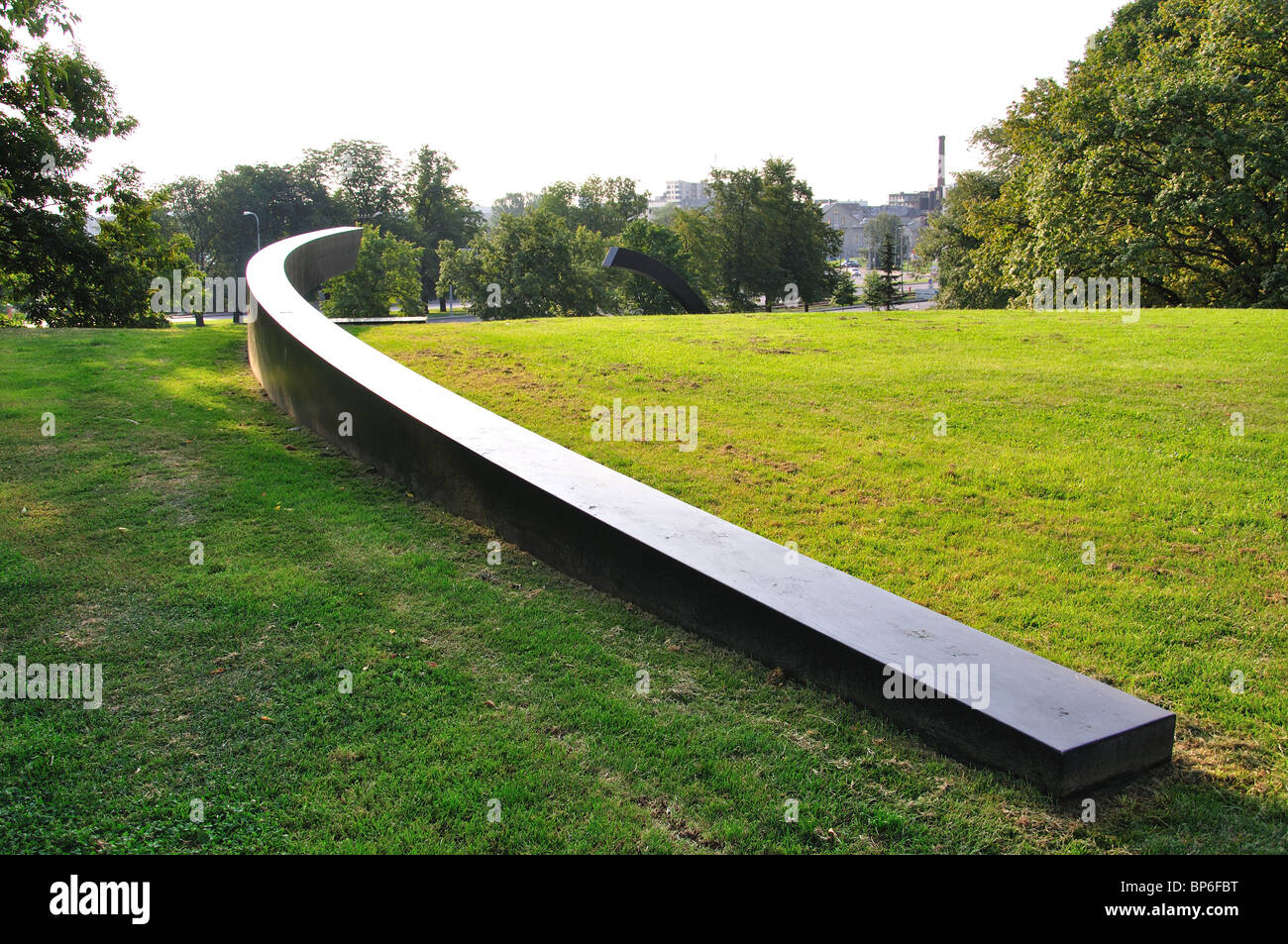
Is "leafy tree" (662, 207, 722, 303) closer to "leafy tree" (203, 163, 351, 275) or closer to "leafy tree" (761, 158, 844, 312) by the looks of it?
"leafy tree" (761, 158, 844, 312)

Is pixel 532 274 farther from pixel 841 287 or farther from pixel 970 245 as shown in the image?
pixel 970 245

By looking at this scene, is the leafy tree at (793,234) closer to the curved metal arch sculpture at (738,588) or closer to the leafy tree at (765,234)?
the leafy tree at (765,234)

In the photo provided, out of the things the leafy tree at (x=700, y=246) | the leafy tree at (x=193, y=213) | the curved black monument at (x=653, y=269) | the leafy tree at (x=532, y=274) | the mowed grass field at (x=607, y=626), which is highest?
the leafy tree at (x=193, y=213)

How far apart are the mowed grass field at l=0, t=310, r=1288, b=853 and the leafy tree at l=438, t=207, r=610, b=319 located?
31.0 m

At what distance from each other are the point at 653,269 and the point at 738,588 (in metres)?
27.8

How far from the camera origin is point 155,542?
5191 millimetres

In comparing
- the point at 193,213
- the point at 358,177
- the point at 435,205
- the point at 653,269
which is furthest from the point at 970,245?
the point at 193,213

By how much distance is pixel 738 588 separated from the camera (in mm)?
4098

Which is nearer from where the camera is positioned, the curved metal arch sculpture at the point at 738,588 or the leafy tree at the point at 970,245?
the curved metal arch sculpture at the point at 738,588

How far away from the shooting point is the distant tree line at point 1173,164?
2070cm

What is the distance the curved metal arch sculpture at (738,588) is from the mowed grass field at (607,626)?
134mm

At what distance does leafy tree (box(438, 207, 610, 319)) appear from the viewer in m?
39.2

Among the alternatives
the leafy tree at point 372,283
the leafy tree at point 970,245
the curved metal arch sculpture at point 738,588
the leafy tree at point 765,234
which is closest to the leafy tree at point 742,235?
the leafy tree at point 765,234
